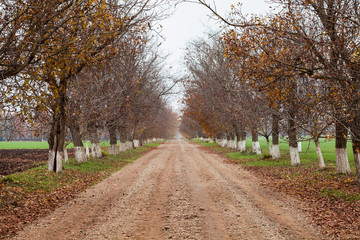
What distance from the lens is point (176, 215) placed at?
28.0 feet

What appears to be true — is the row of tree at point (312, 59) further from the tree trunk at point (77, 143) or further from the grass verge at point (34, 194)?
the tree trunk at point (77, 143)

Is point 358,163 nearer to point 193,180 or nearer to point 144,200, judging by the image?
point 193,180

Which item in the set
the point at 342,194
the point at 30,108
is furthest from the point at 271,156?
the point at 30,108

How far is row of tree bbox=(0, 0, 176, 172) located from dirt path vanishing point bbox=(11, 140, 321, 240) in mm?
3167

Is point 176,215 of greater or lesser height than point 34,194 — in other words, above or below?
below

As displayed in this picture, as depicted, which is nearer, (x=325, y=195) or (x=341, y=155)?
(x=325, y=195)

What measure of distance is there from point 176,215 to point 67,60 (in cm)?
523

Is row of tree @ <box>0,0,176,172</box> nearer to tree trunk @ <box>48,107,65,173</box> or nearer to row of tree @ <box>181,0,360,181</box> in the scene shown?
tree trunk @ <box>48,107,65,173</box>

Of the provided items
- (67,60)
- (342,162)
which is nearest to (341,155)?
(342,162)

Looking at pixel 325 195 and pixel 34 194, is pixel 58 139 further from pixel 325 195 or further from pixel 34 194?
pixel 325 195

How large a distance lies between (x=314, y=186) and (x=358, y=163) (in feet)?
5.98

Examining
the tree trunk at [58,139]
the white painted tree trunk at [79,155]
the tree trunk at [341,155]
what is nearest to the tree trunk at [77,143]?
the white painted tree trunk at [79,155]

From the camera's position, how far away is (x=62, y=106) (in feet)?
54.2

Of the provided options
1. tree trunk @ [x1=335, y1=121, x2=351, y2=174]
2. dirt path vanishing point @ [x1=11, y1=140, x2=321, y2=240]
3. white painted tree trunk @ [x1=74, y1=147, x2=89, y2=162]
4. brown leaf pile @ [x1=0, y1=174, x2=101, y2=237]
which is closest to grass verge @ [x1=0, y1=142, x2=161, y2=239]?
brown leaf pile @ [x1=0, y1=174, x2=101, y2=237]
